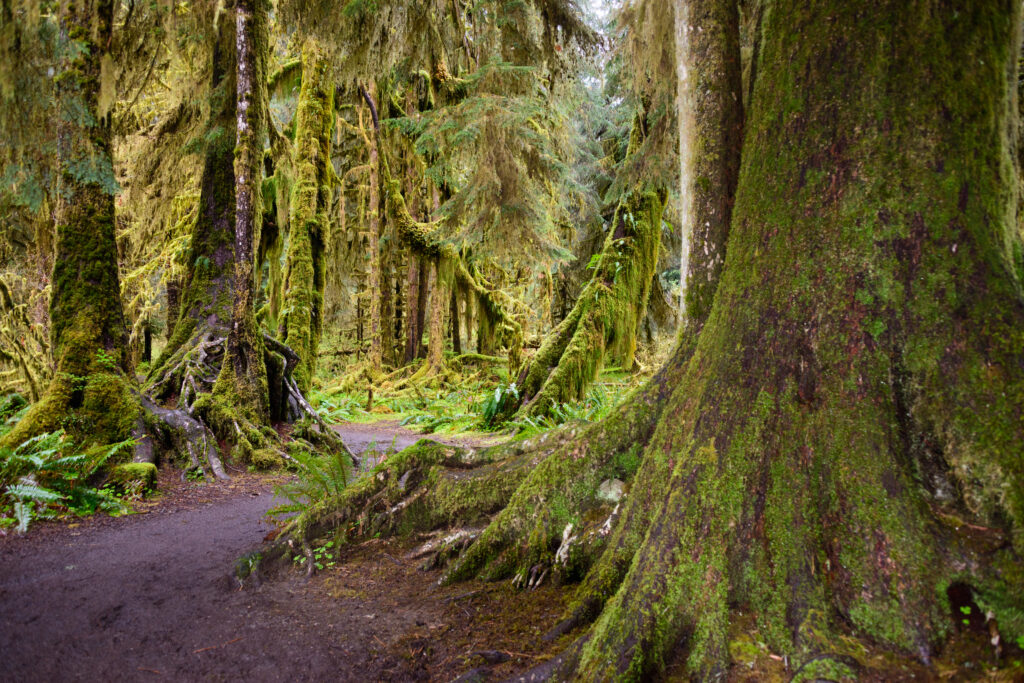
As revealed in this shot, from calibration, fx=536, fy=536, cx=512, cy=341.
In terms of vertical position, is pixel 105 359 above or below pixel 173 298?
below

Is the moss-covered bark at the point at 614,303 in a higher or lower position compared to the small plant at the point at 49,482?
higher

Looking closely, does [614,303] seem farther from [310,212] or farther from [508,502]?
[310,212]

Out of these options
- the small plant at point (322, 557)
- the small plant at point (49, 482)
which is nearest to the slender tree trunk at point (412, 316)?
the small plant at point (49, 482)

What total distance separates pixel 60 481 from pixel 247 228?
3.84 meters

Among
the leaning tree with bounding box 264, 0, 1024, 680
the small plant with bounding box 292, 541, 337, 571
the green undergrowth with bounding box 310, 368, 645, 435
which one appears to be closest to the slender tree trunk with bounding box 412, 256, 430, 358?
the green undergrowth with bounding box 310, 368, 645, 435

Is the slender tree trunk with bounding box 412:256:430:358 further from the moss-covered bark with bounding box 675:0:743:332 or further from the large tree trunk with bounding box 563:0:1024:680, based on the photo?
the large tree trunk with bounding box 563:0:1024:680

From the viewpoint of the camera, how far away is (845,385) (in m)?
2.32

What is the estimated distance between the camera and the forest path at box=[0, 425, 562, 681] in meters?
2.62

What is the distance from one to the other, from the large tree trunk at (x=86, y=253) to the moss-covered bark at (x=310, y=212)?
13.4ft

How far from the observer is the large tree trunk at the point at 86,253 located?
5.95 meters

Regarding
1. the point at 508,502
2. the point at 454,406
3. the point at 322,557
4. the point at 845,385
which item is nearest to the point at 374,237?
the point at 454,406

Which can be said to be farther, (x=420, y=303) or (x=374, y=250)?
(x=420, y=303)

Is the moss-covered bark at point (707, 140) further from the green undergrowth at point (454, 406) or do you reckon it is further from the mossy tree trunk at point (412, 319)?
the mossy tree trunk at point (412, 319)

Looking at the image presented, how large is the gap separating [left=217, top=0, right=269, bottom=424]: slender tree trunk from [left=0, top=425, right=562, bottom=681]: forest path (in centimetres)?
352
